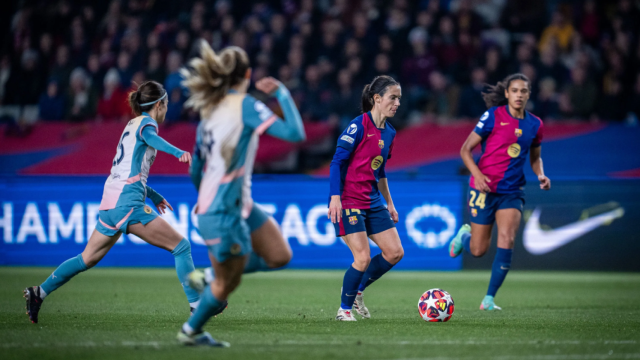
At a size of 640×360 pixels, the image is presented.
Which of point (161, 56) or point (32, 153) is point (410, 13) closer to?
point (161, 56)

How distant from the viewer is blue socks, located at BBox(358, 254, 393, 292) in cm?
734

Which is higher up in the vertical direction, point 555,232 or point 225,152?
point 225,152

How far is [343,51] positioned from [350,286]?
10.1 metres

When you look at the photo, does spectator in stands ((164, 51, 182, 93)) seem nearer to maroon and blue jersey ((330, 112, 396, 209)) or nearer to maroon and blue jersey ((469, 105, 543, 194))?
maroon and blue jersey ((469, 105, 543, 194))

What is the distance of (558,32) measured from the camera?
1631cm

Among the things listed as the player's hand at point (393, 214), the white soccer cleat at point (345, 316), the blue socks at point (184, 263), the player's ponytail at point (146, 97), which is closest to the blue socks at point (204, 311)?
the blue socks at point (184, 263)

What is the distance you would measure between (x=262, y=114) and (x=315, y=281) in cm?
723

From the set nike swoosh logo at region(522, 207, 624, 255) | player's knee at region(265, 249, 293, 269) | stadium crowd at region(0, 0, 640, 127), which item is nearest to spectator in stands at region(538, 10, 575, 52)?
stadium crowd at region(0, 0, 640, 127)

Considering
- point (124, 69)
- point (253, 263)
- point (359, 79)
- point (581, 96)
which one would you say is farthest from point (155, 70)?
point (253, 263)

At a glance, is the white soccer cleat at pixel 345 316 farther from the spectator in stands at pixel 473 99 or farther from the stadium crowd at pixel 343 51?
the spectator in stands at pixel 473 99

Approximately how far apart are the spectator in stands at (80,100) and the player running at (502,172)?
10.0 meters

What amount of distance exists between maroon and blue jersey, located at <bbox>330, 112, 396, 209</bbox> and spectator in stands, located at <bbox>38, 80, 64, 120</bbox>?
10869mm

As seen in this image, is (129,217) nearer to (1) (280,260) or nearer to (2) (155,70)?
(1) (280,260)

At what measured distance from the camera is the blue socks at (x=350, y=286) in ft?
23.0
